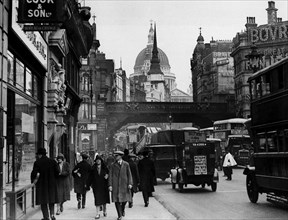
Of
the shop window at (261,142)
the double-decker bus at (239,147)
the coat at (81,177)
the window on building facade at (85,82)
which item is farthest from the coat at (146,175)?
the window on building facade at (85,82)

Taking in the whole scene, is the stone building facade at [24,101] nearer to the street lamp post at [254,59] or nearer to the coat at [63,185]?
the coat at [63,185]

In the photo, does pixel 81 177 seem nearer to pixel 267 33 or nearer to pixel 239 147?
pixel 239 147

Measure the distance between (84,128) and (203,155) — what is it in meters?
50.6

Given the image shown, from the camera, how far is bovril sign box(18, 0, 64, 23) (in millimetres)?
12195

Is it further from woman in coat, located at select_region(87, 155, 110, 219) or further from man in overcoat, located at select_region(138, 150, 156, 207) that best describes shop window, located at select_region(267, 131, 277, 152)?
woman in coat, located at select_region(87, 155, 110, 219)

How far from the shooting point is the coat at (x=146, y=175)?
1730 centimetres

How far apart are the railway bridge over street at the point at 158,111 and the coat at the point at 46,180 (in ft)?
221

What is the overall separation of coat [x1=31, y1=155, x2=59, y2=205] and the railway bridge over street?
67477 mm

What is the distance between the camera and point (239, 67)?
260 ft

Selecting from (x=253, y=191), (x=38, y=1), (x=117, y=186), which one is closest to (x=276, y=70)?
(x=253, y=191)

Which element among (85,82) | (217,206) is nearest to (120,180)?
(217,206)

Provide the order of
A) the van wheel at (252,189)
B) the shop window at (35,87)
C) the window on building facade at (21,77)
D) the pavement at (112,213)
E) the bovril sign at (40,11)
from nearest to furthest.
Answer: the bovril sign at (40,11) → the window on building facade at (21,77) → the pavement at (112,213) → the shop window at (35,87) → the van wheel at (252,189)

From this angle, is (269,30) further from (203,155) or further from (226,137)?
(203,155)

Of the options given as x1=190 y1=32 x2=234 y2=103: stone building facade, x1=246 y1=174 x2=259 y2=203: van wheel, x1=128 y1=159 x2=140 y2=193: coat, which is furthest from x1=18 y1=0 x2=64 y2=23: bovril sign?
x1=190 y1=32 x2=234 y2=103: stone building facade
